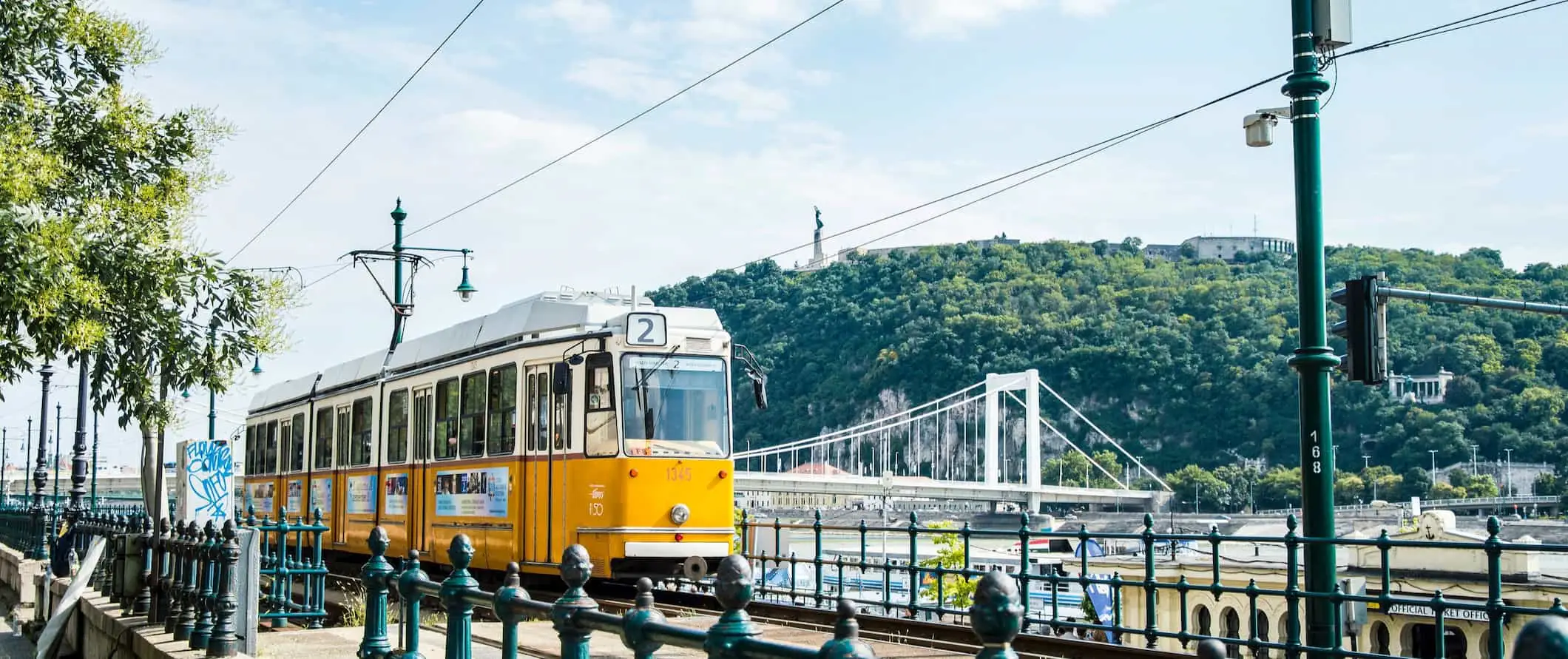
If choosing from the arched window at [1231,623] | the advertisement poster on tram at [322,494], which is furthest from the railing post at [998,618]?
the arched window at [1231,623]

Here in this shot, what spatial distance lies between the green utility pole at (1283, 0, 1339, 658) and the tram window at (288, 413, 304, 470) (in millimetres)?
16363

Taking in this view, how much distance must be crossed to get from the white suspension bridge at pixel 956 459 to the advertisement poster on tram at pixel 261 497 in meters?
36.7

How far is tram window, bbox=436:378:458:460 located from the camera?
53.0 feet

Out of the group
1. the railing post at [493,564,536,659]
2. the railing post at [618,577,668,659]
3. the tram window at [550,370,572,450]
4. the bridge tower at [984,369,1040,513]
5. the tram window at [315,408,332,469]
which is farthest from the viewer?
the bridge tower at [984,369,1040,513]

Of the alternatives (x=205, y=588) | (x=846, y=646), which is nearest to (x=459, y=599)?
(x=846, y=646)

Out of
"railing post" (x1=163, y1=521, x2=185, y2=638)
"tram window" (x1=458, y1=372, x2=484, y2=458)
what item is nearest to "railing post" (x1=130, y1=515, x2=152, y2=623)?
"railing post" (x1=163, y1=521, x2=185, y2=638)

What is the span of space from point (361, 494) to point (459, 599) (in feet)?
45.0

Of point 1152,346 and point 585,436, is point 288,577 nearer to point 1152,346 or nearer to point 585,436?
point 585,436

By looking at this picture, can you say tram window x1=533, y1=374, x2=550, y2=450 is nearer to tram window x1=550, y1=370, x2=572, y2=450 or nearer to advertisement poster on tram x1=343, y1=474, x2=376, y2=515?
tram window x1=550, y1=370, x2=572, y2=450

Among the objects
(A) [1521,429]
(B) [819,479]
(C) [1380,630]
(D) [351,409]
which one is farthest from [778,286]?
(D) [351,409]

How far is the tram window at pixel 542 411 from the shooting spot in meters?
14.5

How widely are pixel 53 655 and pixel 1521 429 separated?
9539cm

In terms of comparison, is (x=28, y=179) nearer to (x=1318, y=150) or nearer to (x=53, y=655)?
(x=53, y=655)

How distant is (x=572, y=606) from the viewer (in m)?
4.60
